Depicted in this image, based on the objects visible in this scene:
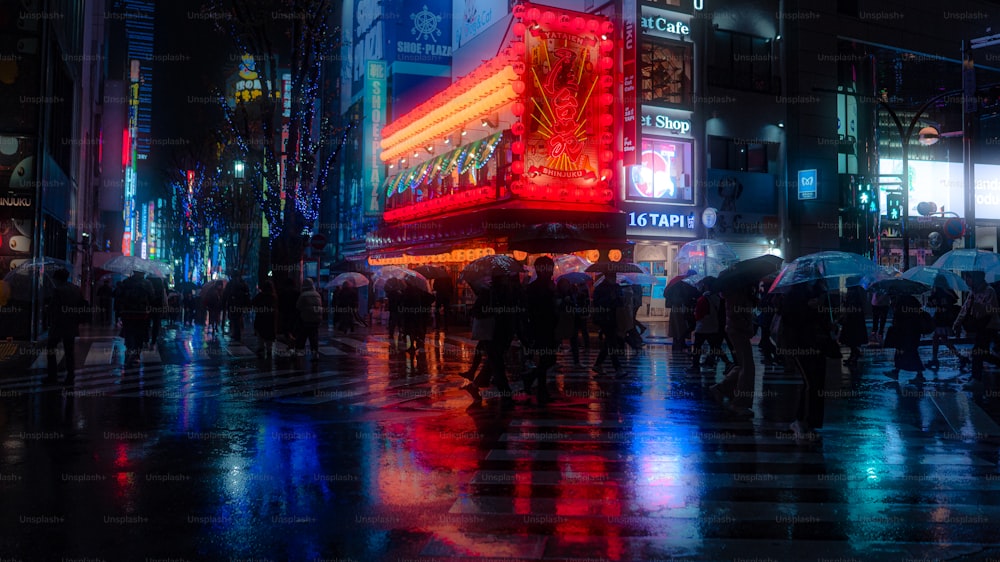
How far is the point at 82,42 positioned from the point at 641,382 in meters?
35.3

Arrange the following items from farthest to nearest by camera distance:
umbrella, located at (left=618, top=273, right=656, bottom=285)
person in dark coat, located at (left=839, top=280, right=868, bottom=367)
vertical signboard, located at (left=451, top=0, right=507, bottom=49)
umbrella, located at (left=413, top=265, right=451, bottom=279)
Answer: vertical signboard, located at (left=451, top=0, right=507, bottom=49)
umbrella, located at (left=413, top=265, right=451, bottom=279)
umbrella, located at (left=618, top=273, right=656, bottom=285)
person in dark coat, located at (left=839, top=280, right=868, bottom=367)

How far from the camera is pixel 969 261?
51.1ft

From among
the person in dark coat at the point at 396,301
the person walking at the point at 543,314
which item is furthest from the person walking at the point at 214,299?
the person walking at the point at 543,314

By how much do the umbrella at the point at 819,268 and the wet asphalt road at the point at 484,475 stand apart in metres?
1.74

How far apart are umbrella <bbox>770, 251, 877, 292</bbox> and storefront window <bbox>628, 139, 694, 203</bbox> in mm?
21899


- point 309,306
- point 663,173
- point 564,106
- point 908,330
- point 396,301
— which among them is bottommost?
point 908,330

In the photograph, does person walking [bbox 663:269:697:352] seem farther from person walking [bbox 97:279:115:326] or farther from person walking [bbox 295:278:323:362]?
person walking [bbox 97:279:115:326]

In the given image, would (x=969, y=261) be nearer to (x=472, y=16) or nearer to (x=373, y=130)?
(x=472, y=16)

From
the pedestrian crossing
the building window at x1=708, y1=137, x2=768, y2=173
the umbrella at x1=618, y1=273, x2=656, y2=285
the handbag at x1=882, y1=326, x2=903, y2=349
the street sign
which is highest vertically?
the building window at x1=708, y1=137, x2=768, y2=173

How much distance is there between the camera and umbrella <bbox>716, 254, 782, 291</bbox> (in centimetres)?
1031

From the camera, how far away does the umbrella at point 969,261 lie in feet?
50.5

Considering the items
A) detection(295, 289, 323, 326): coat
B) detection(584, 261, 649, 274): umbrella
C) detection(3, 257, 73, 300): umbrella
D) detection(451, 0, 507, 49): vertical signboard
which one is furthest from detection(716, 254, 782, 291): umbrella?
detection(451, 0, 507, 49): vertical signboard

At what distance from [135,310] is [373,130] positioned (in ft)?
118

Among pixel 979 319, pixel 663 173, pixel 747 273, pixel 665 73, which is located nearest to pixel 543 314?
pixel 747 273
